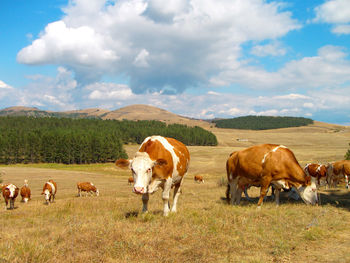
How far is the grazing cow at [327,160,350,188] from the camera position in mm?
18516

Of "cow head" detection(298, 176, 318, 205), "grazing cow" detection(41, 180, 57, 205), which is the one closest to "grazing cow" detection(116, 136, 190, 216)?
"cow head" detection(298, 176, 318, 205)

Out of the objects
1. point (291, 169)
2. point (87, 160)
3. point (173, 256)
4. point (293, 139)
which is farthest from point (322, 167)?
point (293, 139)

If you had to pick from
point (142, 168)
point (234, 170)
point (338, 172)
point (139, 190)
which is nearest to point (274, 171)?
point (234, 170)

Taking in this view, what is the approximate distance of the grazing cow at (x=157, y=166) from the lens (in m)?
8.12

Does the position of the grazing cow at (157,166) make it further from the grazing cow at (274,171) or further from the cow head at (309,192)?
the cow head at (309,192)

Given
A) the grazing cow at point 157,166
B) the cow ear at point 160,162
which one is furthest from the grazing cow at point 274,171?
the cow ear at point 160,162

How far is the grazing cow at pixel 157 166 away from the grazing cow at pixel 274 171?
3191mm

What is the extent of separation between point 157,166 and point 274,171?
565 centimetres

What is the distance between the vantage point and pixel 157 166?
353 inches

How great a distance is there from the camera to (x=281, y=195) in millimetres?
15016

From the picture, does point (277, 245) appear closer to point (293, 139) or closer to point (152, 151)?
point (152, 151)

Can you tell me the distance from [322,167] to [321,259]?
55.6 ft

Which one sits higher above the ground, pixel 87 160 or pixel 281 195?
pixel 281 195

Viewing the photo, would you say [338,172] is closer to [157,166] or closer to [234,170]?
[234,170]
